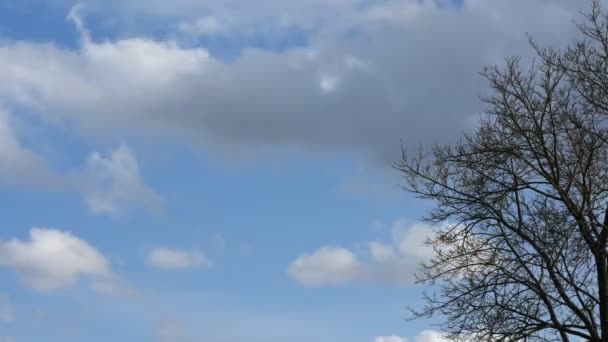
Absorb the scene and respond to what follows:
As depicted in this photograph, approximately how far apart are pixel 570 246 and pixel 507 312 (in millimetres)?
1534

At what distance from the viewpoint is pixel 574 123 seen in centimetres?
1905

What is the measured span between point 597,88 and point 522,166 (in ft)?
6.13

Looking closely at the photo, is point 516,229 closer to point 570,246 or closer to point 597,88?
point 570,246

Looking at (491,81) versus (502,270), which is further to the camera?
(491,81)

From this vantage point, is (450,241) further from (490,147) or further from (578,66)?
(578,66)

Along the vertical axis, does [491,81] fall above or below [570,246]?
above

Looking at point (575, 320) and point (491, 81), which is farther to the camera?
point (491, 81)

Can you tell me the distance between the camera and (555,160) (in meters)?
18.8

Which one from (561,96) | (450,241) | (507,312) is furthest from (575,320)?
(561,96)


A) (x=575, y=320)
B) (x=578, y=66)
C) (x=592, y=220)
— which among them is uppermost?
(x=578, y=66)

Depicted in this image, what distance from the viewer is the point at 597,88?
19281 mm

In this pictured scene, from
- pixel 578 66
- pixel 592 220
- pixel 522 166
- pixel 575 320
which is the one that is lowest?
pixel 575 320

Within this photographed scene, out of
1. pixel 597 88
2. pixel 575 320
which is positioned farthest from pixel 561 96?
pixel 575 320

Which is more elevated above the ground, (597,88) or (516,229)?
(597,88)
